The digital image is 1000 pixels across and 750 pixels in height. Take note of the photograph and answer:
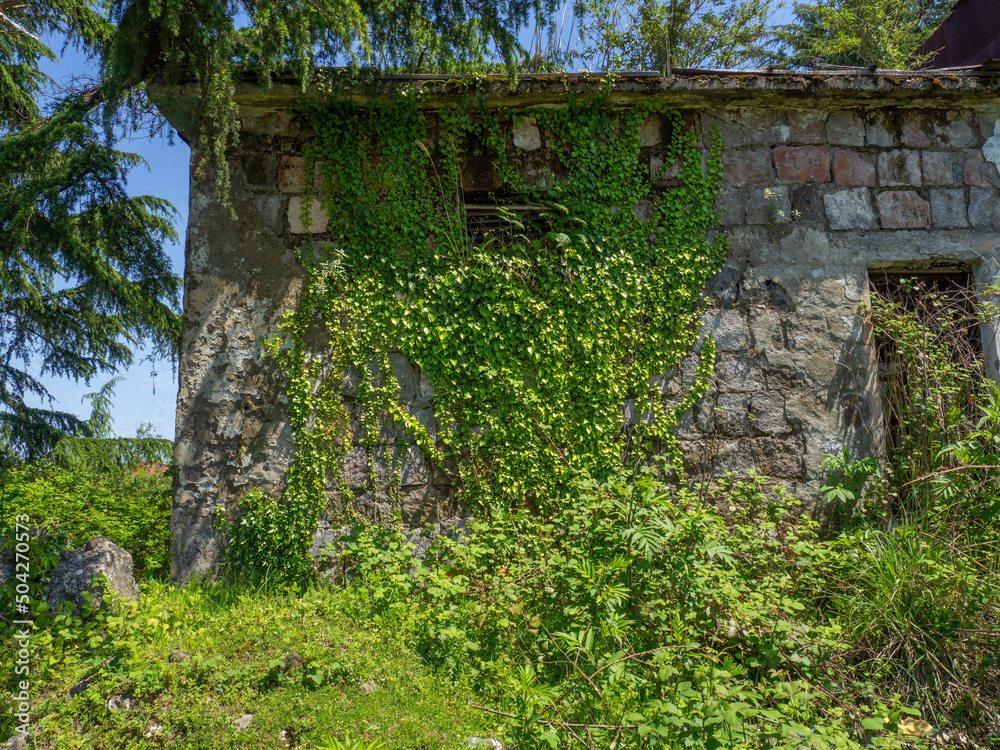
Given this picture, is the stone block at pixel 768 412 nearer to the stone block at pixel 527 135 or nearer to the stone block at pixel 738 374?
the stone block at pixel 738 374

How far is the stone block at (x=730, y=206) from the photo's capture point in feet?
13.3

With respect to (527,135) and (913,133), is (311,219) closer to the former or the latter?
(527,135)

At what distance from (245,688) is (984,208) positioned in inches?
206

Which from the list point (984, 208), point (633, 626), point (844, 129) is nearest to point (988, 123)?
point (984, 208)

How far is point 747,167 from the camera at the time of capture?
13.4 ft

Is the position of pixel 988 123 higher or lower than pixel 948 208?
higher

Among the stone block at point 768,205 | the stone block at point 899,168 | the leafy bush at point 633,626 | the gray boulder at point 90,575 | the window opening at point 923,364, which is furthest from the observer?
the stone block at point 899,168

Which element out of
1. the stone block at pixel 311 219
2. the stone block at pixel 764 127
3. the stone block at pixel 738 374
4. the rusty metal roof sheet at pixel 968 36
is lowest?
the stone block at pixel 738 374

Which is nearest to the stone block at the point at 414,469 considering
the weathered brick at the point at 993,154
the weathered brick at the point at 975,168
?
the weathered brick at the point at 975,168

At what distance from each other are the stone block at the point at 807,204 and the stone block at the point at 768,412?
1204 millimetres

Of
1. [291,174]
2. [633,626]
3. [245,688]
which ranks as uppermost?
[291,174]

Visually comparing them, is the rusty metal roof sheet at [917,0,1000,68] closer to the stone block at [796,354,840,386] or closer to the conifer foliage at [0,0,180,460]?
the stone block at [796,354,840,386]

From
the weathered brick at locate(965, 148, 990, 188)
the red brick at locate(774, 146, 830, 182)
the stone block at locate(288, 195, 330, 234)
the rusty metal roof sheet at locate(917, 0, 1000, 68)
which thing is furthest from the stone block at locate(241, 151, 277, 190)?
the rusty metal roof sheet at locate(917, 0, 1000, 68)

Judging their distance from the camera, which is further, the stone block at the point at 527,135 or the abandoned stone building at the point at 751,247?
the stone block at the point at 527,135
